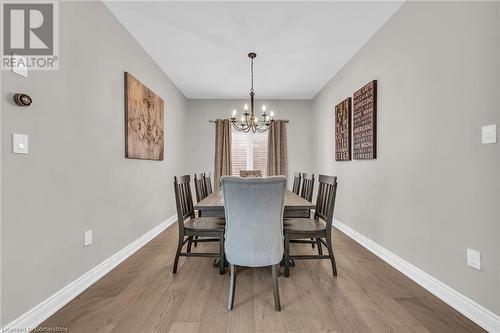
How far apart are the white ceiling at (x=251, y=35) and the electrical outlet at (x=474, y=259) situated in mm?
2229

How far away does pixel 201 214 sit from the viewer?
2156mm

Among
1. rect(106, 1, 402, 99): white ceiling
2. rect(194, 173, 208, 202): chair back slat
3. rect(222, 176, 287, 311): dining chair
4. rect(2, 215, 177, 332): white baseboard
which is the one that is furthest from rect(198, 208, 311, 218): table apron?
rect(106, 1, 402, 99): white ceiling

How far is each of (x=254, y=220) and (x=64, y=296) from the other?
153 centimetres

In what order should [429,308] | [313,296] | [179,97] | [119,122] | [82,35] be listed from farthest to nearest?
[179,97] → [119,122] → [82,35] → [313,296] → [429,308]

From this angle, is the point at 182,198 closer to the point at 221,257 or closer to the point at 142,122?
the point at 221,257

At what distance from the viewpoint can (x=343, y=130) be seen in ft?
12.2

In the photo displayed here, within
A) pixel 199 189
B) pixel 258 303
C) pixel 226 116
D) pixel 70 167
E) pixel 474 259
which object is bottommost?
pixel 258 303

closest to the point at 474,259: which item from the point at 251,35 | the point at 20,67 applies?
the point at 251,35

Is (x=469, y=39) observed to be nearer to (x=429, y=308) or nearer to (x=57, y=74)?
(x=429, y=308)

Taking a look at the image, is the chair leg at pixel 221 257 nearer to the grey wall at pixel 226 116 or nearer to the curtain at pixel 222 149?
the curtain at pixel 222 149

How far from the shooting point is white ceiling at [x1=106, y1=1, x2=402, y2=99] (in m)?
2.37

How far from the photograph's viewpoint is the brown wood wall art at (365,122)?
9.38ft

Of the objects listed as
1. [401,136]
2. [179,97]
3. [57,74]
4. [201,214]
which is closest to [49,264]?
[201,214]

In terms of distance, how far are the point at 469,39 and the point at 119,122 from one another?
3083mm
